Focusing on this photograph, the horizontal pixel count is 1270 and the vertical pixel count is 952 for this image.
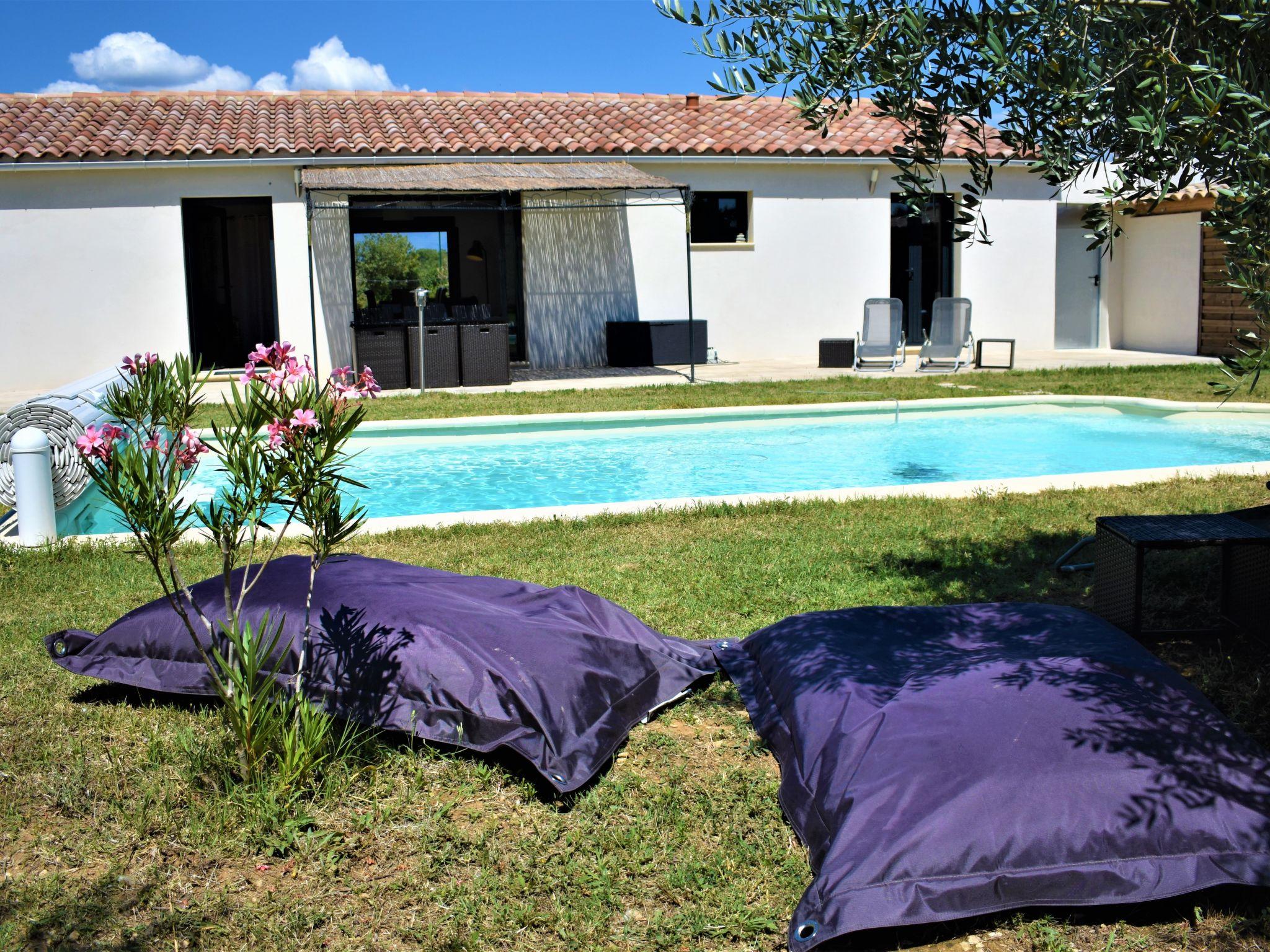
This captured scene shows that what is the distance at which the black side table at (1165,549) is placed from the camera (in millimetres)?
4180

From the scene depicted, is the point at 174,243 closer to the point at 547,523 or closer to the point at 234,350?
the point at 234,350

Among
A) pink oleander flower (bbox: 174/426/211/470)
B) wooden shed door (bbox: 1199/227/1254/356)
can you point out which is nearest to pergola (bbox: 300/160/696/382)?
wooden shed door (bbox: 1199/227/1254/356)

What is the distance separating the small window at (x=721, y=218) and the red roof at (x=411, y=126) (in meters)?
0.86

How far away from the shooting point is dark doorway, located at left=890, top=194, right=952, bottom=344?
2020 cm

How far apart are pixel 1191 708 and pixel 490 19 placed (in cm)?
1517

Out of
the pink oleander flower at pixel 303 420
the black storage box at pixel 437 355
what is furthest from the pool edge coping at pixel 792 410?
the pink oleander flower at pixel 303 420

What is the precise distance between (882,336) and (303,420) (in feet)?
48.2

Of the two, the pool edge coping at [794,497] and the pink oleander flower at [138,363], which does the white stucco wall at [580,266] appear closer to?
the pool edge coping at [794,497]

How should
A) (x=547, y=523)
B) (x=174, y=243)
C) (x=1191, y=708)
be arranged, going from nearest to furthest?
(x=1191, y=708) < (x=547, y=523) < (x=174, y=243)

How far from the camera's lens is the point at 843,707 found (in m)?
3.28

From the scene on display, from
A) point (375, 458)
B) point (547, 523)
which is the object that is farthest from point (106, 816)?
point (375, 458)

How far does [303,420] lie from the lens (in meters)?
3.04

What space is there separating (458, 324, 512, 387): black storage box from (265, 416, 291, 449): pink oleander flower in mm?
11550

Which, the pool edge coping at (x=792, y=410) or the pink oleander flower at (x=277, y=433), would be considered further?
the pool edge coping at (x=792, y=410)
